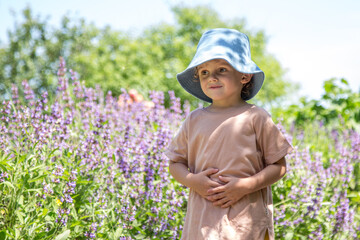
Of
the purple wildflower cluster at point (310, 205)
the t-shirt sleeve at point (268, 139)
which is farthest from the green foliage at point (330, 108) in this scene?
the t-shirt sleeve at point (268, 139)

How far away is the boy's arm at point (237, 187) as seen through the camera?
1784mm

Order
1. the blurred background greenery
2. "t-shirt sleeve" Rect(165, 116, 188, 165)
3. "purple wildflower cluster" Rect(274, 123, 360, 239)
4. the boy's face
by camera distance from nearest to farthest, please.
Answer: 1. the boy's face
2. "t-shirt sleeve" Rect(165, 116, 188, 165)
3. "purple wildflower cluster" Rect(274, 123, 360, 239)
4. the blurred background greenery

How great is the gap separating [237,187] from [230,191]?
34 mm

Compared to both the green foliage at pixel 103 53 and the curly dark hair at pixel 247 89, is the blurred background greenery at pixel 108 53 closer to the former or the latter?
the green foliage at pixel 103 53

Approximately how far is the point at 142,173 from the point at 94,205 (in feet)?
1.46

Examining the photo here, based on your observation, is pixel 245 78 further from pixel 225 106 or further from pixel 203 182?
pixel 203 182

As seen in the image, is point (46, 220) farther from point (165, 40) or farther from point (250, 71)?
point (165, 40)

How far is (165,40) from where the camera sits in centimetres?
1650

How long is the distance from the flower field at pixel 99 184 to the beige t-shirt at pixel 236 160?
29.2 inches

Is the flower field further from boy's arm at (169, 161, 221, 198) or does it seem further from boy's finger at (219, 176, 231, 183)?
boy's finger at (219, 176, 231, 183)

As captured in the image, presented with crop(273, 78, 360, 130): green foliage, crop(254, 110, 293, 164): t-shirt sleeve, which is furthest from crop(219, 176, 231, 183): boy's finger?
crop(273, 78, 360, 130): green foliage

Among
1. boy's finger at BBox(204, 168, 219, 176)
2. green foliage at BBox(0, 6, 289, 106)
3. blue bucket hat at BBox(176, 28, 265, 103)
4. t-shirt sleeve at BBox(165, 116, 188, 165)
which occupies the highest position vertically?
green foliage at BBox(0, 6, 289, 106)

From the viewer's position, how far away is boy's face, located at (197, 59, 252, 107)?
1.90m

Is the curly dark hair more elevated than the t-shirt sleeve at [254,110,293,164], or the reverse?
the curly dark hair
